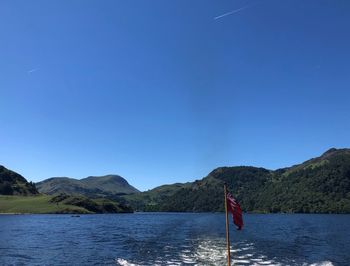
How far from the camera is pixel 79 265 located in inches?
2367

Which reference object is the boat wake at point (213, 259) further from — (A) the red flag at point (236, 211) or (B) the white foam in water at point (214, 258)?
(A) the red flag at point (236, 211)

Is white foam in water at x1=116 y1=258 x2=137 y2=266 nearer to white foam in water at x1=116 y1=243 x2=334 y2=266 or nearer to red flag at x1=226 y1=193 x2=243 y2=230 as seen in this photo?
white foam in water at x1=116 y1=243 x2=334 y2=266

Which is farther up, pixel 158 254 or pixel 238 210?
pixel 238 210

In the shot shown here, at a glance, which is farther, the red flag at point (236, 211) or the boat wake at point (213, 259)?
the boat wake at point (213, 259)

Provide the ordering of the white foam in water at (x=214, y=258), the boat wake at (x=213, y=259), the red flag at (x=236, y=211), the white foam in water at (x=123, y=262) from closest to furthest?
the red flag at (x=236, y=211) < the white foam in water at (x=123, y=262) < the white foam in water at (x=214, y=258) < the boat wake at (x=213, y=259)

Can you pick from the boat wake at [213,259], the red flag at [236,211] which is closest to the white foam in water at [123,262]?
the boat wake at [213,259]

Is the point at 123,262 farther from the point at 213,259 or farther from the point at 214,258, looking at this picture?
the point at 214,258

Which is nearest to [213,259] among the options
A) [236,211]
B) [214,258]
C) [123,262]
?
[214,258]

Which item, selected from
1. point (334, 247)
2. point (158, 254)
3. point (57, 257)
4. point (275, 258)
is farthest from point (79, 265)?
point (334, 247)

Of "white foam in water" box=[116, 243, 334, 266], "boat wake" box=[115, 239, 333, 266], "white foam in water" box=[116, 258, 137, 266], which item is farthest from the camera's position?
"boat wake" box=[115, 239, 333, 266]

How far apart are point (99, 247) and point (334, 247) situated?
169 feet

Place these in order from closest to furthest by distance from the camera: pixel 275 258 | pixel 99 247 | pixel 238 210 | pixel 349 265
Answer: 1. pixel 238 210
2. pixel 349 265
3. pixel 275 258
4. pixel 99 247

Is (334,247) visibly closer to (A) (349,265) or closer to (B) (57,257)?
(A) (349,265)

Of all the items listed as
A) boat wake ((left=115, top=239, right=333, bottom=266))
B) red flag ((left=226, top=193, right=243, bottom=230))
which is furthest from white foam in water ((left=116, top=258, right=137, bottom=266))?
red flag ((left=226, top=193, right=243, bottom=230))
